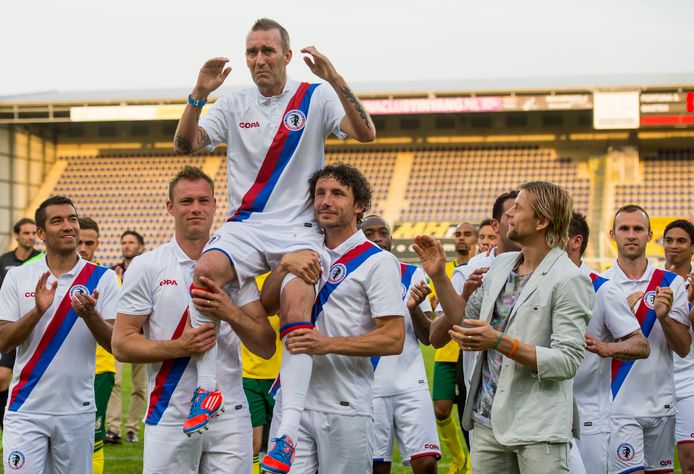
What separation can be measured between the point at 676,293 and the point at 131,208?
1404 inches

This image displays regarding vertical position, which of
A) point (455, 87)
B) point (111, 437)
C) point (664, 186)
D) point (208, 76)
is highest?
point (455, 87)

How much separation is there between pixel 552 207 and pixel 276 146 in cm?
162

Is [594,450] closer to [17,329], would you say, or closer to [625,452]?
[625,452]

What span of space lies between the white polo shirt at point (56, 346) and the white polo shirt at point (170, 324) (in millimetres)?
1089

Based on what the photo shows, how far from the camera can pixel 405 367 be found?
7328 mm

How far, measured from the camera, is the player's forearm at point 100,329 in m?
5.69

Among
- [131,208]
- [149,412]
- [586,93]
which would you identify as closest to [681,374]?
[149,412]

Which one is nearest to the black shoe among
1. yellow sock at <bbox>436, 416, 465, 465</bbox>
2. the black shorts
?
the black shorts

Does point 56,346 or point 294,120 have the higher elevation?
point 294,120

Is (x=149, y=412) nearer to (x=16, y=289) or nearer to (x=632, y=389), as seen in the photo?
(x=16, y=289)

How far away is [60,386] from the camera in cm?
586

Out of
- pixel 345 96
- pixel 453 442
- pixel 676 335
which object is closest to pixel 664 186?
pixel 453 442

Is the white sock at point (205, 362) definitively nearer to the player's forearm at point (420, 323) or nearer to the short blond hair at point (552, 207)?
the short blond hair at point (552, 207)

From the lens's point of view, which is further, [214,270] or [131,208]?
[131,208]
